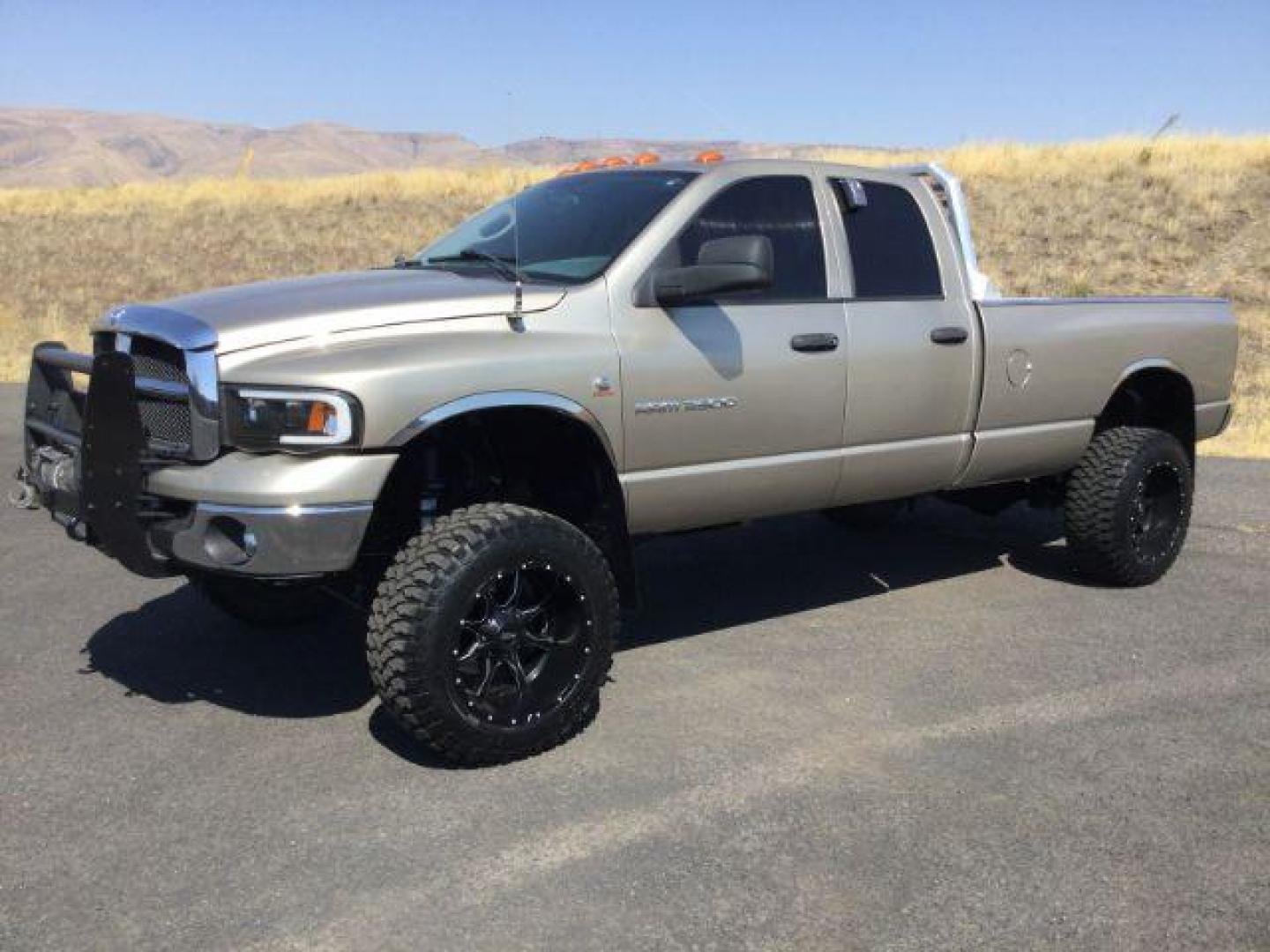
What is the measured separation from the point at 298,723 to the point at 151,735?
486 mm

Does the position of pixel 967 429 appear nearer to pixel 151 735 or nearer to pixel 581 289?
pixel 581 289

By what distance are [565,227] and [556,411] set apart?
3.57ft

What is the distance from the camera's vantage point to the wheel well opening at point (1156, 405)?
631cm

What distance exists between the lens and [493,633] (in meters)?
Answer: 3.89

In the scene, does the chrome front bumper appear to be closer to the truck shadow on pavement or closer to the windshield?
the truck shadow on pavement

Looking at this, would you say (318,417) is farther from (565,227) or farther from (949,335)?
(949,335)

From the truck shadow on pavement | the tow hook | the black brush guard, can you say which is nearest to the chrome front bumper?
the black brush guard

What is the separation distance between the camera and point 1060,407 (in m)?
5.78

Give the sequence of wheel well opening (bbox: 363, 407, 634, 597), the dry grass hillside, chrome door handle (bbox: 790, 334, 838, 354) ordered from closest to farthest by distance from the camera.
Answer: wheel well opening (bbox: 363, 407, 634, 597) → chrome door handle (bbox: 790, 334, 838, 354) → the dry grass hillside

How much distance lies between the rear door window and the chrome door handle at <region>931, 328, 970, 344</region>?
186 millimetres

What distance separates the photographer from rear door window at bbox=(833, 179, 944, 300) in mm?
5117

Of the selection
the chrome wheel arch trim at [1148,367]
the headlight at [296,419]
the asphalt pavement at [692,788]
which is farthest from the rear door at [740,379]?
the chrome wheel arch trim at [1148,367]

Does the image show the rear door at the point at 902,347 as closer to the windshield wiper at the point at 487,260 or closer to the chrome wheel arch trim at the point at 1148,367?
the chrome wheel arch trim at the point at 1148,367

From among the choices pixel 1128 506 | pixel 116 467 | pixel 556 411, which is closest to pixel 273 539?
pixel 116 467
